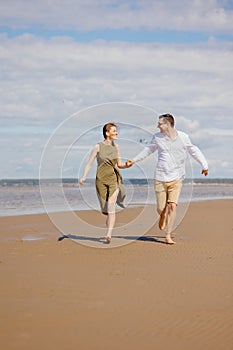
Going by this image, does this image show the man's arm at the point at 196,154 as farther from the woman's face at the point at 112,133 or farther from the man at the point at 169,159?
the woman's face at the point at 112,133

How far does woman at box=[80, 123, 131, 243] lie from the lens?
356 inches

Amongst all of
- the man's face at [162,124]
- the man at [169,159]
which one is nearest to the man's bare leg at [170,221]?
the man at [169,159]

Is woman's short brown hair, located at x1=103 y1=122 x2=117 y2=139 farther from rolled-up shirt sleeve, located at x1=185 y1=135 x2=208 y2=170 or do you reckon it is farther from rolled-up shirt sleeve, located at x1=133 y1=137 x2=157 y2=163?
rolled-up shirt sleeve, located at x1=185 y1=135 x2=208 y2=170

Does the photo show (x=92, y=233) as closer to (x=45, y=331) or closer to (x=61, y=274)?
(x=61, y=274)

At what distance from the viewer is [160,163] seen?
9.20 m

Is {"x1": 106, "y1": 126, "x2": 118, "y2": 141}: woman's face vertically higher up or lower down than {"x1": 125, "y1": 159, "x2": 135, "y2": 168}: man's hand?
higher up

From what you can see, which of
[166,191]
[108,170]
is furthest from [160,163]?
[108,170]

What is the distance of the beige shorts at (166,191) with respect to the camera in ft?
30.1

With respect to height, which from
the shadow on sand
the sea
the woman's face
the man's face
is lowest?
the sea

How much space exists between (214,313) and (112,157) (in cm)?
446

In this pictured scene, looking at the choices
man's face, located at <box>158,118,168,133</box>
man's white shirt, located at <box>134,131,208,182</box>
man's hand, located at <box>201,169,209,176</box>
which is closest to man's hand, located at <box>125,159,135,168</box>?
man's white shirt, located at <box>134,131,208,182</box>

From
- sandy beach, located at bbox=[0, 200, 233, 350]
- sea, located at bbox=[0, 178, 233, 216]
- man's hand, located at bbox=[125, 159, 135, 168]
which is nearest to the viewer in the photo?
sandy beach, located at bbox=[0, 200, 233, 350]

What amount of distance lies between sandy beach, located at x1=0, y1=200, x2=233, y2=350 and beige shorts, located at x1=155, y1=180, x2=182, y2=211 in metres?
0.67

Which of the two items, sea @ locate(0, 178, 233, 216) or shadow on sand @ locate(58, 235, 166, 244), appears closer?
shadow on sand @ locate(58, 235, 166, 244)
